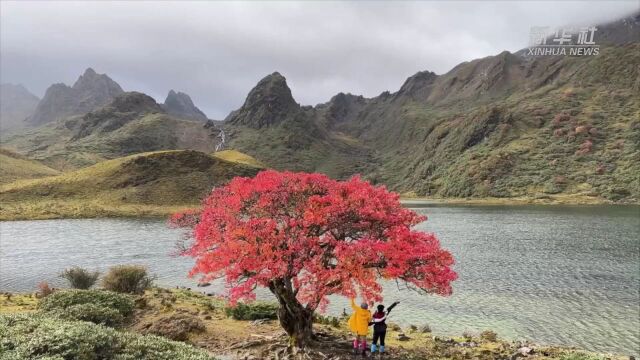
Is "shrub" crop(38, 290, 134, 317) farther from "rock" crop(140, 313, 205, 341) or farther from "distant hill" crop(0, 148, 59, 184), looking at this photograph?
"distant hill" crop(0, 148, 59, 184)

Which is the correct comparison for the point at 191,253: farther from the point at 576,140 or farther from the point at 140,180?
the point at 576,140

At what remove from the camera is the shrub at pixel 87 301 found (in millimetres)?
21703

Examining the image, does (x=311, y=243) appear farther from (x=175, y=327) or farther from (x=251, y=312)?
(x=251, y=312)

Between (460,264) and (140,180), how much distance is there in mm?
105564

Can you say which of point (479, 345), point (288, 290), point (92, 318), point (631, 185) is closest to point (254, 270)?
point (288, 290)

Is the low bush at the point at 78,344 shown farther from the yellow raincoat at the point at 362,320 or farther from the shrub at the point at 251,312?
the shrub at the point at 251,312

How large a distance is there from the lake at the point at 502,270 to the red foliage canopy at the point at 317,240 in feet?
40.6

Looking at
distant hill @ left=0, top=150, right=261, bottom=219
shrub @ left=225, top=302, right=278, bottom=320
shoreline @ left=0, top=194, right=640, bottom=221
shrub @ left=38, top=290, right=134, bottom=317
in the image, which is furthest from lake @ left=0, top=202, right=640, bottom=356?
distant hill @ left=0, top=150, right=261, bottom=219

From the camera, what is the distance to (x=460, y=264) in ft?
158

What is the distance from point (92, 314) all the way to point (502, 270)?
38224 millimetres

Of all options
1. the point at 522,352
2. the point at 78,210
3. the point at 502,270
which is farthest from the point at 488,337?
→ the point at 78,210

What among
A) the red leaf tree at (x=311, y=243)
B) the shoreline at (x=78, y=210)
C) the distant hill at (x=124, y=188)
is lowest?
the shoreline at (x=78, y=210)

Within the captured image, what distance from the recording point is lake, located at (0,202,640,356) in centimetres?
2858

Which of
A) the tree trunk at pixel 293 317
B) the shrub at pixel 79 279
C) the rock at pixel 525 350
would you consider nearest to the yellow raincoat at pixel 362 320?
the tree trunk at pixel 293 317
